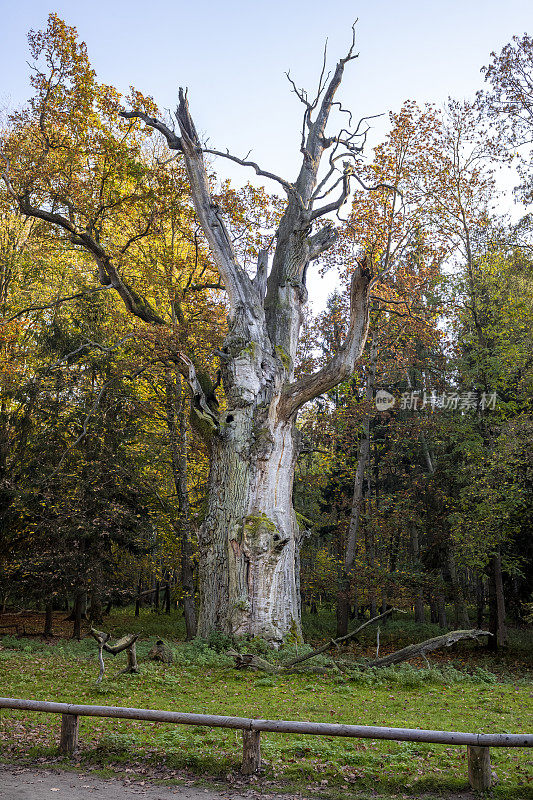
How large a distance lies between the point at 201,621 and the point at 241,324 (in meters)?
6.35

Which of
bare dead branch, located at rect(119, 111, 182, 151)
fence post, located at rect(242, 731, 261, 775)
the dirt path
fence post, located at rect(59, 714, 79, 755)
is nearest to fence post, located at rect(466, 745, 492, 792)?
the dirt path

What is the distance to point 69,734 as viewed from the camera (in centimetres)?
578

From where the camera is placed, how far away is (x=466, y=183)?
20.0 m

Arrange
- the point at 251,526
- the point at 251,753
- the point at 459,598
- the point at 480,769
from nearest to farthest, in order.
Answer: the point at 480,769 < the point at 251,753 < the point at 251,526 < the point at 459,598

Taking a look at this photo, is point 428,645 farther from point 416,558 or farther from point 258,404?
point 416,558

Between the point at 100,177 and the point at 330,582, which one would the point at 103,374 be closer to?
the point at 100,177

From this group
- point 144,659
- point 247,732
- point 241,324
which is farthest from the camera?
point 241,324

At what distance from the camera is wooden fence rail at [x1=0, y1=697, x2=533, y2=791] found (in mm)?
4613

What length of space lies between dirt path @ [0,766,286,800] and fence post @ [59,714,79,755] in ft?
1.40

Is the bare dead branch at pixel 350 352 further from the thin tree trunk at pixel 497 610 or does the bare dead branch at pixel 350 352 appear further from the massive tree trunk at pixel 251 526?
the thin tree trunk at pixel 497 610

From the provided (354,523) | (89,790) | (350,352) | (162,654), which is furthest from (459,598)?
(89,790)

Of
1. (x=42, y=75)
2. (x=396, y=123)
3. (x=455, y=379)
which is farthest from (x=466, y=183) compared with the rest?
(x=42, y=75)

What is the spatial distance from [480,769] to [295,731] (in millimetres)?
1496

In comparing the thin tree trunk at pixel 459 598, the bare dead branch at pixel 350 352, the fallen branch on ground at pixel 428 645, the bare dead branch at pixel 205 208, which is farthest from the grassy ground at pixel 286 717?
the thin tree trunk at pixel 459 598
